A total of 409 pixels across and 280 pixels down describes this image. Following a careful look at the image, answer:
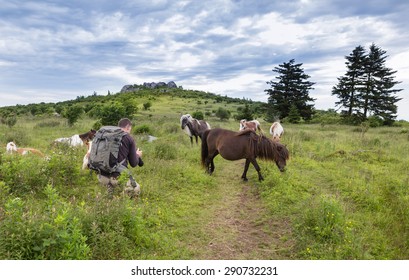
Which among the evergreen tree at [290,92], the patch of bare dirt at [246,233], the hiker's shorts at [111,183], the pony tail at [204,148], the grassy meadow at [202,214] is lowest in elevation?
the patch of bare dirt at [246,233]

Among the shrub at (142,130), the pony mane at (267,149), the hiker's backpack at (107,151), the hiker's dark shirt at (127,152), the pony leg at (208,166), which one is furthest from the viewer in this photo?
the shrub at (142,130)

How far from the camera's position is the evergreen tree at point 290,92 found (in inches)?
1452

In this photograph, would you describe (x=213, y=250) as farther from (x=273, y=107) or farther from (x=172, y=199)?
(x=273, y=107)

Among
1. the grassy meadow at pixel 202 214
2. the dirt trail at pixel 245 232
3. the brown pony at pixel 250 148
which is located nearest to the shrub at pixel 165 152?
the grassy meadow at pixel 202 214

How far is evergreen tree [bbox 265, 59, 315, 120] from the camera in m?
36.9

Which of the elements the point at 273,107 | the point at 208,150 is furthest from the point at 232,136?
the point at 273,107

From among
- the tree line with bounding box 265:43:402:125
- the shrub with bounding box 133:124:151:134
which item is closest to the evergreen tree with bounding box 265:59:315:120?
the tree line with bounding box 265:43:402:125

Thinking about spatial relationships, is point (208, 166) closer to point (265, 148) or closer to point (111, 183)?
point (265, 148)

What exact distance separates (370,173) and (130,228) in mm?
7655

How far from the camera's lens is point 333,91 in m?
35.0

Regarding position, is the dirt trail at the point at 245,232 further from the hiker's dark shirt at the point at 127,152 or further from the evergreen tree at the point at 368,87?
the evergreen tree at the point at 368,87

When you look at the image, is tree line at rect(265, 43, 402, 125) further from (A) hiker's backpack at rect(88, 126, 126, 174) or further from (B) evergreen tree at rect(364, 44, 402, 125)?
(A) hiker's backpack at rect(88, 126, 126, 174)

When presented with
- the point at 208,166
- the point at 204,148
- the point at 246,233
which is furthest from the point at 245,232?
the point at 204,148

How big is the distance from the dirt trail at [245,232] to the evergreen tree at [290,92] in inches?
1277
